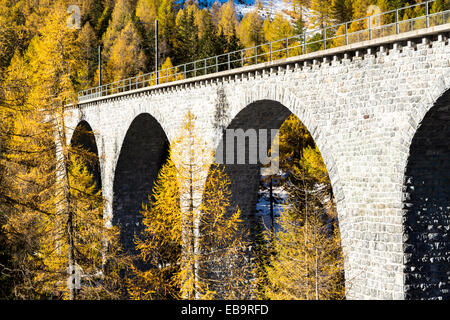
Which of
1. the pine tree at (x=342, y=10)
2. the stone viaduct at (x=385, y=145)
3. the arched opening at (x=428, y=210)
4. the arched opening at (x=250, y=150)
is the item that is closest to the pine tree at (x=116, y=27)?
the pine tree at (x=342, y=10)

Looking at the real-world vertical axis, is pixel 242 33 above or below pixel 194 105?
above

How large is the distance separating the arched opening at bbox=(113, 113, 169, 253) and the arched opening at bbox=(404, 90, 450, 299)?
19146 mm

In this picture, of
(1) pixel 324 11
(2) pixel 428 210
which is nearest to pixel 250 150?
(2) pixel 428 210

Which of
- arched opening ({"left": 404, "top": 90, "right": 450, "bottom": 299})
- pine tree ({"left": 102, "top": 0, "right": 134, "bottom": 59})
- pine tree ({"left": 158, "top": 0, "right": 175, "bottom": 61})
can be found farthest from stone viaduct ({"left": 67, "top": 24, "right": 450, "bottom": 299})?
pine tree ({"left": 102, "top": 0, "right": 134, "bottom": 59})

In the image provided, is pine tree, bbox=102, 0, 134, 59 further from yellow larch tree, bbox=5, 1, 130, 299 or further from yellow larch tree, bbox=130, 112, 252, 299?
yellow larch tree, bbox=5, 1, 130, 299

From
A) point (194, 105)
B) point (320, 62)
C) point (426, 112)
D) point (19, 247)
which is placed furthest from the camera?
point (194, 105)

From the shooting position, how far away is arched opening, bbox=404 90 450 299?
43.5 ft

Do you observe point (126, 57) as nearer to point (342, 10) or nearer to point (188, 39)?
point (188, 39)

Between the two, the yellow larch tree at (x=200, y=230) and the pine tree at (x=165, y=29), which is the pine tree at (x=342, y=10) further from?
the yellow larch tree at (x=200, y=230)

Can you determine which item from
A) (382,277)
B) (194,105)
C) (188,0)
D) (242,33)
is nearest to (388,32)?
(382,277)

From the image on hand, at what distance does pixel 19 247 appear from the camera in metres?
11.6

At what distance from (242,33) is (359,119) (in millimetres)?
72526
